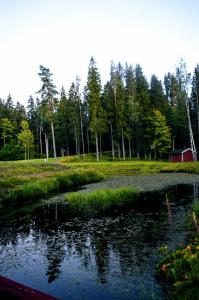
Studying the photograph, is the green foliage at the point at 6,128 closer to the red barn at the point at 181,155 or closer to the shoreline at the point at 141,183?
the red barn at the point at 181,155

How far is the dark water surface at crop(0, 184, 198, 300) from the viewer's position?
27.2 feet

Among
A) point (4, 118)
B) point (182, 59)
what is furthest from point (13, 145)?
point (182, 59)

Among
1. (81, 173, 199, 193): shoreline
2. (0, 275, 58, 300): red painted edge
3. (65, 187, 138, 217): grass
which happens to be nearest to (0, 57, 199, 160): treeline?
(81, 173, 199, 193): shoreline

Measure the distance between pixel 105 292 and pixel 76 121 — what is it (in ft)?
232

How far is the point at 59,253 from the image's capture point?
1120cm

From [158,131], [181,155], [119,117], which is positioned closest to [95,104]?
[119,117]

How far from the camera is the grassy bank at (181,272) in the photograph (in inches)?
285

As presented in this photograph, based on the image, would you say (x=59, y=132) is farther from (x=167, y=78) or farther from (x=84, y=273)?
(x=84, y=273)

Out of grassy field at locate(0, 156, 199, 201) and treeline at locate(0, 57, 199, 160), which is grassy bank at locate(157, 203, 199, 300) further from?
treeline at locate(0, 57, 199, 160)

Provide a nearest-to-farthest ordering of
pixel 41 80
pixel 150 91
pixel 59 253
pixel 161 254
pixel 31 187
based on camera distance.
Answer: pixel 161 254, pixel 59 253, pixel 31 187, pixel 41 80, pixel 150 91

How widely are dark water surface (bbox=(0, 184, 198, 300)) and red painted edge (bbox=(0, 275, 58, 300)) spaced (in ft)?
15.4

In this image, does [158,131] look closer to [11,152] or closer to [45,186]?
[11,152]

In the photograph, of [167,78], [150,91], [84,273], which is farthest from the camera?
[167,78]

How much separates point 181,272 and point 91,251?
396 centimetres
